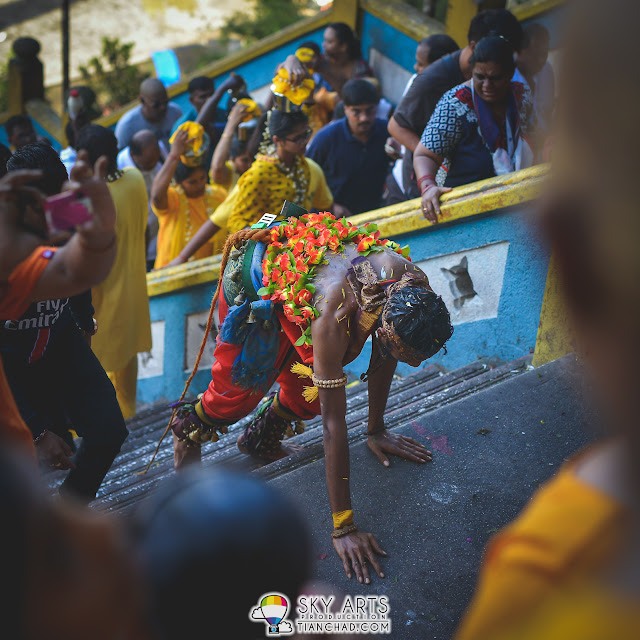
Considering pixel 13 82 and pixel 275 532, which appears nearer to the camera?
pixel 275 532

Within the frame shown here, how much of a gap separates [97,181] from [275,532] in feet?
3.65

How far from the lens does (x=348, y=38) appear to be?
7.13 m

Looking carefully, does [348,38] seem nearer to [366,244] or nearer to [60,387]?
[366,244]

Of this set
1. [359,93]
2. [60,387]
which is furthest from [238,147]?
[60,387]

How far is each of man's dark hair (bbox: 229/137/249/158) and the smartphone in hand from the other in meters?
4.82

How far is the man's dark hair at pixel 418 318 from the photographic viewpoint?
8.88ft

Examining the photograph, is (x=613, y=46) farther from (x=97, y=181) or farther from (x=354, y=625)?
(x=354, y=625)

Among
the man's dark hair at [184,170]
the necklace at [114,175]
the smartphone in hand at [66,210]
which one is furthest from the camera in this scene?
the man's dark hair at [184,170]

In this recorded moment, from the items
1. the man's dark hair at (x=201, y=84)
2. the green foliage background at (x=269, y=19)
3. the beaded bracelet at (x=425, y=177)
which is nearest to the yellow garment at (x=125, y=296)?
the beaded bracelet at (x=425, y=177)

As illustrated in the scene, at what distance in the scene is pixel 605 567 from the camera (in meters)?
0.88

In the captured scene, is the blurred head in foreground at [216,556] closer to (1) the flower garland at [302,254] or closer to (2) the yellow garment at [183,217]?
(1) the flower garland at [302,254]

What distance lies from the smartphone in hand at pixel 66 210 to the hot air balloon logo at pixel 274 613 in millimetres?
1034

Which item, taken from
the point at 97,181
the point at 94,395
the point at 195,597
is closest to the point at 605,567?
the point at 195,597

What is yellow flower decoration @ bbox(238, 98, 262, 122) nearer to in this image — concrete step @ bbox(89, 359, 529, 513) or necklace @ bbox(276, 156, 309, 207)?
necklace @ bbox(276, 156, 309, 207)
